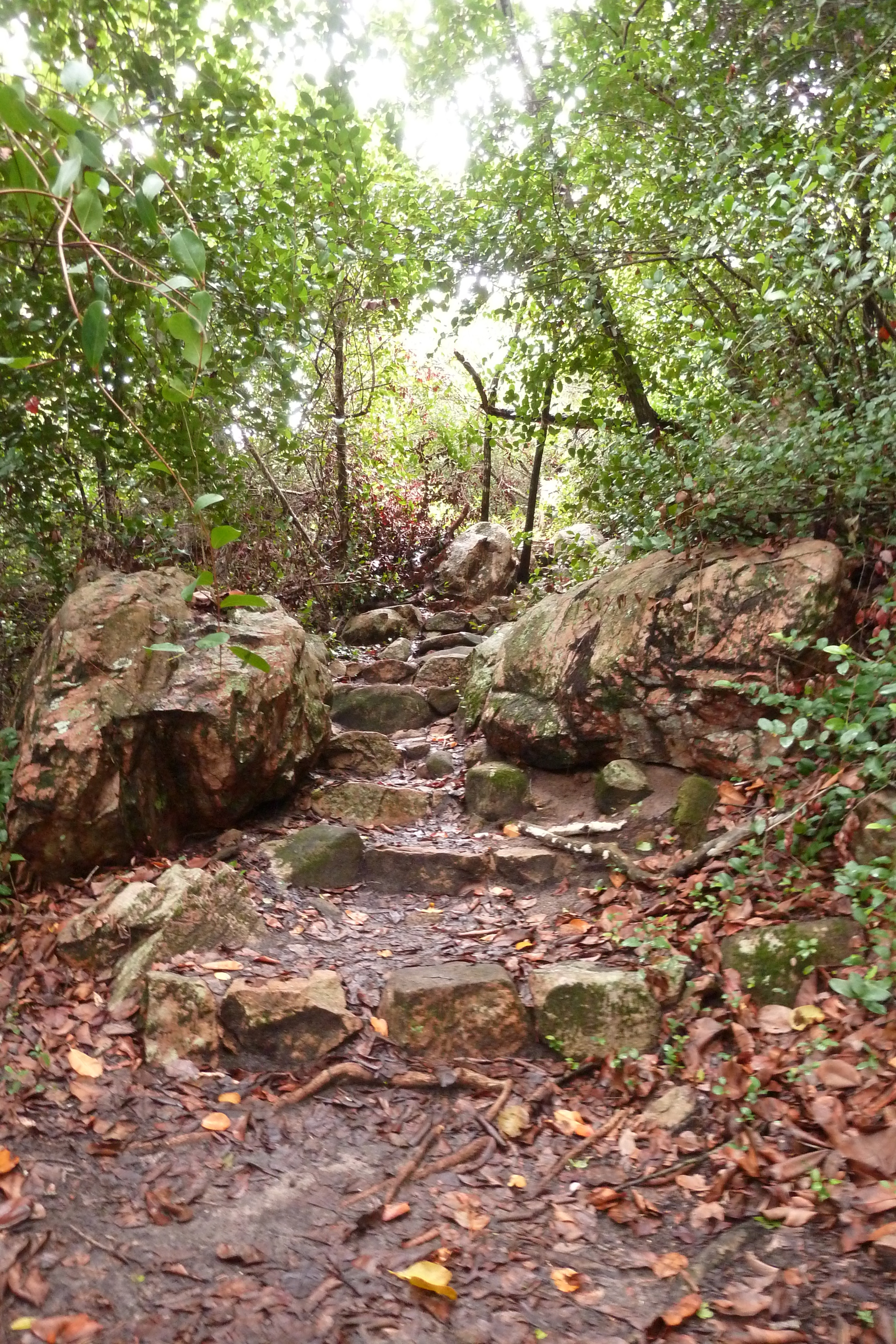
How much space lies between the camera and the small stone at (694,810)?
4230 mm

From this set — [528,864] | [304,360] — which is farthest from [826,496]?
[304,360]

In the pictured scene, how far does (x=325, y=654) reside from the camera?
7059 mm

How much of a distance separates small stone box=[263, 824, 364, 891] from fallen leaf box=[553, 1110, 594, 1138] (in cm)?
195

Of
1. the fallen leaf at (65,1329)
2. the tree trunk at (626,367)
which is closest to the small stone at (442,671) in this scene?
the tree trunk at (626,367)

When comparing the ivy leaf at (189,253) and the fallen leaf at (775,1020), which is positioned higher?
the ivy leaf at (189,253)

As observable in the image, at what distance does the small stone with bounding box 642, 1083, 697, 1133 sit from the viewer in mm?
2842

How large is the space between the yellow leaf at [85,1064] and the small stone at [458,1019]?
1.13m

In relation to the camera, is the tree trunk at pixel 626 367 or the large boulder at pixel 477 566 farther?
the large boulder at pixel 477 566

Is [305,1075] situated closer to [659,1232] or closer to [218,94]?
[659,1232]

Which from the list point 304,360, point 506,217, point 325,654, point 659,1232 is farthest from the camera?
point 304,360

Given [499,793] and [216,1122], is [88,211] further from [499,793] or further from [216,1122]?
[499,793]

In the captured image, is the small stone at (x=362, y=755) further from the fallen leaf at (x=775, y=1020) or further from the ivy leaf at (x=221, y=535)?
the ivy leaf at (x=221, y=535)

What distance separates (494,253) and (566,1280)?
6.50m

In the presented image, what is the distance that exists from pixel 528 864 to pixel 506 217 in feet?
16.5
